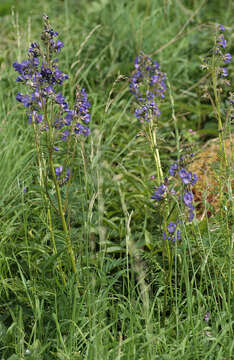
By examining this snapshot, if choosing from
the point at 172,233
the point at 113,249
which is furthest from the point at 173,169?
the point at 113,249

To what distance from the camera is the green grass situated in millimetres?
2053

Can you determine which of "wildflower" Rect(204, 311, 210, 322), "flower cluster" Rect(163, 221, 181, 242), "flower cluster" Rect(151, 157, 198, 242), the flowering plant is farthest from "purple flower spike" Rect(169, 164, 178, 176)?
"wildflower" Rect(204, 311, 210, 322)

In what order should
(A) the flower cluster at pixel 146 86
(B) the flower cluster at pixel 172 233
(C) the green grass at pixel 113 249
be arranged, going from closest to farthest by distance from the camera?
(C) the green grass at pixel 113 249, (B) the flower cluster at pixel 172 233, (A) the flower cluster at pixel 146 86

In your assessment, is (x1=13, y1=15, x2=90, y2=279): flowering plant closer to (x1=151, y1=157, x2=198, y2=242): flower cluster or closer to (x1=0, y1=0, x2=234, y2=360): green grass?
(x1=0, y1=0, x2=234, y2=360): green grass

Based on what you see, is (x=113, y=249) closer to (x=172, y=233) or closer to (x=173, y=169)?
(x=172, y=233)

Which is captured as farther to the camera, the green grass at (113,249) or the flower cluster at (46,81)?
the flower cluster at (46,81)

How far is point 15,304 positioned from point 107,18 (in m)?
3.48

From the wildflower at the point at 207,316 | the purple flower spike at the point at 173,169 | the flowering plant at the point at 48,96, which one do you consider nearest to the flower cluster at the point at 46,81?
the flowering plant at the point at 48,96

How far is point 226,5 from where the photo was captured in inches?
248

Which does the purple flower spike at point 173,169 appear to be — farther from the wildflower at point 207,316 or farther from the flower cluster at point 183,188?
the wildflower at point 207,316

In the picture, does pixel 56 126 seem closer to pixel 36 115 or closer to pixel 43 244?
pixel 36 115

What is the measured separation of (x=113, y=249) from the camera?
9.11 ft

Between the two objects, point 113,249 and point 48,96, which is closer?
point 48,96

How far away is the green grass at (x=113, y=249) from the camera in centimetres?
205
